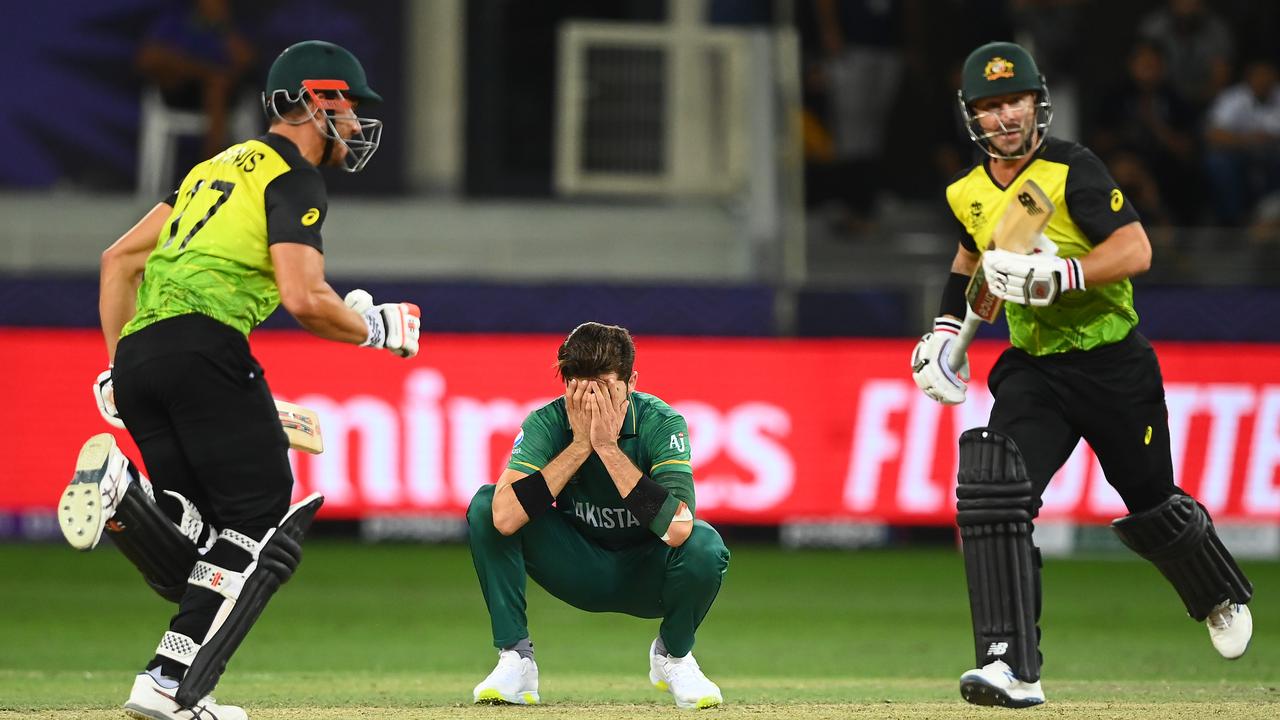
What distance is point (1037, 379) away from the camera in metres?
6.21

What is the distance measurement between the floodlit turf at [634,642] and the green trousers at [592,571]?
1.09 feet

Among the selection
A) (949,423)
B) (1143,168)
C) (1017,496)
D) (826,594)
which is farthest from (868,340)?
(1017,496)

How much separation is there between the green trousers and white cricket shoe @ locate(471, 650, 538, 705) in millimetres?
63

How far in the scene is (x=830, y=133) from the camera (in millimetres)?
15172

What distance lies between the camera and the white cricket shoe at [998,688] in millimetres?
5617

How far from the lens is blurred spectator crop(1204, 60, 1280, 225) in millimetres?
14344

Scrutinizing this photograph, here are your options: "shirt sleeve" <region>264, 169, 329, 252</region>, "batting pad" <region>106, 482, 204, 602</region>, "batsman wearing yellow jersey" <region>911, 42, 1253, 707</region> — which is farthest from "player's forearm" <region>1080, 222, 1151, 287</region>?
"batting pad" <region>106, 482, 204, 602</region>

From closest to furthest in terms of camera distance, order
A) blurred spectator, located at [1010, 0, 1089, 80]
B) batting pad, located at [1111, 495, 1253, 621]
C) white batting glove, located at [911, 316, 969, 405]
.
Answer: white batting glove, located at [911, 316, 969, 405]
batting pad, located at [1111, 495, 1253, 621]
blurred spectator, located at [1010, 0, 1089, 80]

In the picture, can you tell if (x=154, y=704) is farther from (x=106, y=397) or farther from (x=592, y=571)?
(x=592, y=571)

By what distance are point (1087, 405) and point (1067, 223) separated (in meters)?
0.61

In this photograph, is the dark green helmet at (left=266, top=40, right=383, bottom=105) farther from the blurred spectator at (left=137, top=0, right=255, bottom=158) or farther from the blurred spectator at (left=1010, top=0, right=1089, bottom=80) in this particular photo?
the blurred spectator at (left=1010, top=0, right=1089, bottom=80)

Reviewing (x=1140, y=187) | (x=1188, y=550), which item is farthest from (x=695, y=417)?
(x=1188, y=550)

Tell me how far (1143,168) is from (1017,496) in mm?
9072

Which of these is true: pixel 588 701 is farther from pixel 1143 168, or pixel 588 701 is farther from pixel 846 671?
pixel 1143 168
